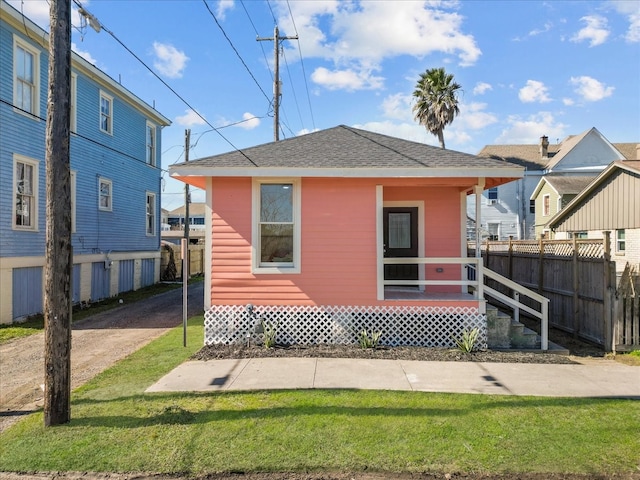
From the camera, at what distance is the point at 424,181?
26.1 ft

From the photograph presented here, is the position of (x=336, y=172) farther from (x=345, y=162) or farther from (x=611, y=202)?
(x=611, y=202)

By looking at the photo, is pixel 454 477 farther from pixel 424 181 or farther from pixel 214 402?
pixel 424 181

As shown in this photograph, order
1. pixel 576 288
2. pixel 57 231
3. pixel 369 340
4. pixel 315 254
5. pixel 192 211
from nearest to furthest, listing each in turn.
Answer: pixel 57 231 → pixel 369 340 → pixel 315 254 → pixel 576 288 → pixel 192 211

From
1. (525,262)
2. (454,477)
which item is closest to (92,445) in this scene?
(454,477)

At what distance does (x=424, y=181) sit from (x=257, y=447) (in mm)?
5719

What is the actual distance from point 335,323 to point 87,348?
4.97 m

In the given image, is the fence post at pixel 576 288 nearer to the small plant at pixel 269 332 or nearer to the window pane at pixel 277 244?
the window pane at pixel 277 244

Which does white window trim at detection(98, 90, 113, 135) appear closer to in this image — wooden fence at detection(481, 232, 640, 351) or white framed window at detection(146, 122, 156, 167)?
white framed window at detection(146, 122, 156, 167)

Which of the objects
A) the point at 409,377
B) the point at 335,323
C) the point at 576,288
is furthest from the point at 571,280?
the point at 335,323

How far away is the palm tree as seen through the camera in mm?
27766

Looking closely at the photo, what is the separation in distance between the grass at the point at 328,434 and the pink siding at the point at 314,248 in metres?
2.80

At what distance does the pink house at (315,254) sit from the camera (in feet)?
25.7

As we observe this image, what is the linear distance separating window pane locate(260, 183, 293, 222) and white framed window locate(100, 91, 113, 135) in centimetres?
1021

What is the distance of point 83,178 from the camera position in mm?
13945
